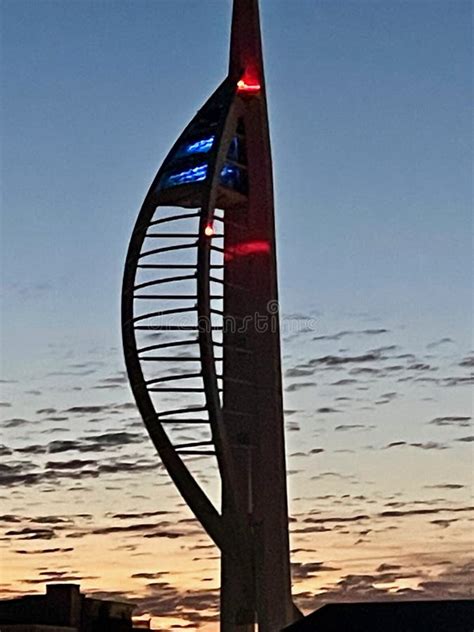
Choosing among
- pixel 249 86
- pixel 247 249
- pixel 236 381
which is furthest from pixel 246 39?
pixel 236 381

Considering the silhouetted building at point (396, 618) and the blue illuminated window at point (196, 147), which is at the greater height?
the blue illuminated window at point (196, 147)

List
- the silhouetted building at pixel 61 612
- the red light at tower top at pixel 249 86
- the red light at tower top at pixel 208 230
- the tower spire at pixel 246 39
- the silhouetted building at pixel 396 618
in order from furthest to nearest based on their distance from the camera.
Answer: the tower spire at pixel 246 39 → the silhouetted building at pixel 61 612 → the red light at tower top at pixel 249 86 → the red light at tower top at pixel 208 230 → the silhouetted building at pixel 396 618

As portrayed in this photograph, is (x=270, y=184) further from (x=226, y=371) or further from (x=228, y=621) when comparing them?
(x=228, y=621)

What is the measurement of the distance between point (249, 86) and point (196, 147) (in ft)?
12.7

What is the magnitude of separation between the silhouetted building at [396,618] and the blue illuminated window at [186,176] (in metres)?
16.3

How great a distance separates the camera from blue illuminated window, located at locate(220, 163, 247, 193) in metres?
50.4

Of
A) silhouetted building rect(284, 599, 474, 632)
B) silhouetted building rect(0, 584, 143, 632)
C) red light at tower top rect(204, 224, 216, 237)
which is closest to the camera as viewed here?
silhouetted building rect(284, 599, 474, 632)

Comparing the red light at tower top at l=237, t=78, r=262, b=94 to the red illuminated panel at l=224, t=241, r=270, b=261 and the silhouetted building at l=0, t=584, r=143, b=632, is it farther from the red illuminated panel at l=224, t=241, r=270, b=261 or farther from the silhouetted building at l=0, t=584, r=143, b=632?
the silhouetted building at l=0, t=584, r=143, b=632

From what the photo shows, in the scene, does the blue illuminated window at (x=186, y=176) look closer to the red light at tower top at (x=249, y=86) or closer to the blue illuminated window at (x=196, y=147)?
the blue illuminated window at (x=196, y=147)

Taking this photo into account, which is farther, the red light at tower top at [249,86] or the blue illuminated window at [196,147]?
the red light at tower top at [249,86]

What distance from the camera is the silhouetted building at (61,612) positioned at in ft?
169

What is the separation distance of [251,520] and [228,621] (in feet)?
11.7

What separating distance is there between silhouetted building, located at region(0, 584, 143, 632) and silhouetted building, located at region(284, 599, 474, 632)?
1397cm

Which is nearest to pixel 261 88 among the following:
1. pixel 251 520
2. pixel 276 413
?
pixel 276 413
